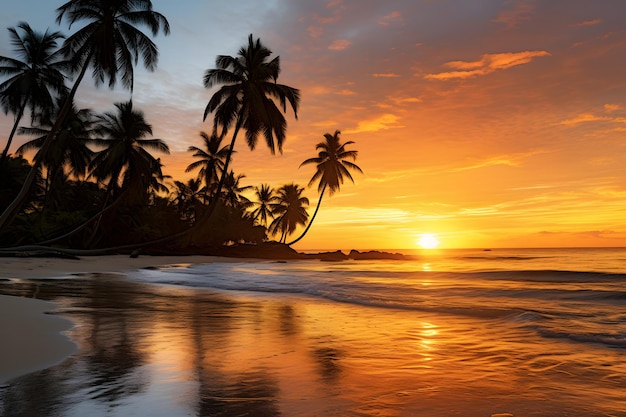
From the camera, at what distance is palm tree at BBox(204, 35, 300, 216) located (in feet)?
87.0

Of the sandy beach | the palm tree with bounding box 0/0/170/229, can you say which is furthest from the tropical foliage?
the sandy beach

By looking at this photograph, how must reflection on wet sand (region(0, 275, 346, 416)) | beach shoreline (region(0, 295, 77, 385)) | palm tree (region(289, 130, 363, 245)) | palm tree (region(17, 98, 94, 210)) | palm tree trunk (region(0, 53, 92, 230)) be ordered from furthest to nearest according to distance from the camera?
palm tree (region(289, 130, 363, 245)) → palm tree (region(17, 98, 94, 210)) → palm tree trunk (region(0, 53, 92, 230)) → beach shoreline (region(0, 295, 77, 385)) → reflection on wet sand (region(0, 275, 346, 416))

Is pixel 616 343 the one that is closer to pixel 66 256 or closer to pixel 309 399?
pixel 309 399

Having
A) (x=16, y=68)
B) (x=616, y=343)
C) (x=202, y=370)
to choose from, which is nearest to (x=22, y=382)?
(x=202, y=370)

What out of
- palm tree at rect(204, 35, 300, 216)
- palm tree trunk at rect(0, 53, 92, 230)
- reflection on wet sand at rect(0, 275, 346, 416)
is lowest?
reflection on wet sand at rect(0, 275, 346, 416)

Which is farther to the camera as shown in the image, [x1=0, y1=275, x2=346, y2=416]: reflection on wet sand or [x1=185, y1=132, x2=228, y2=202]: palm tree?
[x1=185, y1=132, x2=228, y2=202]: palm tree

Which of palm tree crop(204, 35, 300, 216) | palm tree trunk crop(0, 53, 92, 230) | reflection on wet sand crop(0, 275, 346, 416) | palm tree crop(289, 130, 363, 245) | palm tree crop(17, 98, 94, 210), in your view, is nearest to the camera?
reflection on wet sand crop(0, 275, 346, 416)

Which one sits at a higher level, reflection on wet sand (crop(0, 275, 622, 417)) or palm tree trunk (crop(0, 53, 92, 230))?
palm tree trunk (crop(0, 53, 92, 230))

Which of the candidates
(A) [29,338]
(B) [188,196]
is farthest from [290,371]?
(B) [188,196]

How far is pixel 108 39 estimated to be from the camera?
20.5m

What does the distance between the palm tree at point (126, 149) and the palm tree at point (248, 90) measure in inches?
364

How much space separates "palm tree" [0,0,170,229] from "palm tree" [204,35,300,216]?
5157mm

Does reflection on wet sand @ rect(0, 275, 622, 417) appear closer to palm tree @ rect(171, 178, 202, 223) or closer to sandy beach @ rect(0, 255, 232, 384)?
sandy beach @ rect(0, 255, 232, 384)

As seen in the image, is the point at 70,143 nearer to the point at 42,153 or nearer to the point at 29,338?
the point at 42,153
